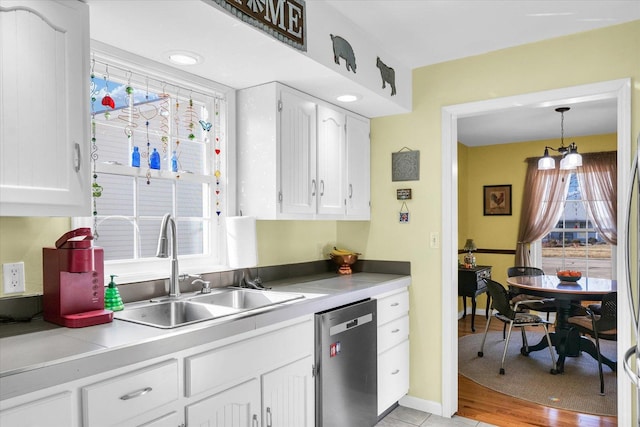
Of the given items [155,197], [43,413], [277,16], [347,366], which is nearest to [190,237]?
[155,197]

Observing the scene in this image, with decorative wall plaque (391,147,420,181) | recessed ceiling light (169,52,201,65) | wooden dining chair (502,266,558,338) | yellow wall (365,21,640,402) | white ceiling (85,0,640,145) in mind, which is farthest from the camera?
wooden dining chair (502,266,558,338)

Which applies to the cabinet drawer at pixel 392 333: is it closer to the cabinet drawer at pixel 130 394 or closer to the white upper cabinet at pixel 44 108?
the cabinet drawer at pixel 130 394

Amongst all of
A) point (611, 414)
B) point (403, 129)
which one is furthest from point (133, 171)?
point (611, 414)

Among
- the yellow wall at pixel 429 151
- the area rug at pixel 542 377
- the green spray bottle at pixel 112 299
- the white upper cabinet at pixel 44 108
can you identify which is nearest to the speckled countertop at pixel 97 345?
the green spray bottle at pixel 112 299

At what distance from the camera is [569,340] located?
164 inches

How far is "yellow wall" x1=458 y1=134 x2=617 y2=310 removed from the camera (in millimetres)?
6191

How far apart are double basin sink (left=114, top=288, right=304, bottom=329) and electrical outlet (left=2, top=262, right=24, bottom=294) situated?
0.37 meters

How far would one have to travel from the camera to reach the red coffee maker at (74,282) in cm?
162

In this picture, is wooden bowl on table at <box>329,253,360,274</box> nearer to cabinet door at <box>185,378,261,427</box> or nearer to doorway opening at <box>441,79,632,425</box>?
doorway opening at <box>441,79,632,425</box>

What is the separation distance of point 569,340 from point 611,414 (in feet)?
3.84

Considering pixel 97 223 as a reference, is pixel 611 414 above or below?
below

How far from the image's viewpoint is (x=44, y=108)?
1.50 metres

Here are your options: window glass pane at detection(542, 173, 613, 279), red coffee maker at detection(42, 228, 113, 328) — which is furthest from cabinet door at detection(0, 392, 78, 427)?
window glass pane at detection(542, 173, 613, 279)

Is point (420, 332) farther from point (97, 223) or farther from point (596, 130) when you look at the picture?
point (596, 130)
